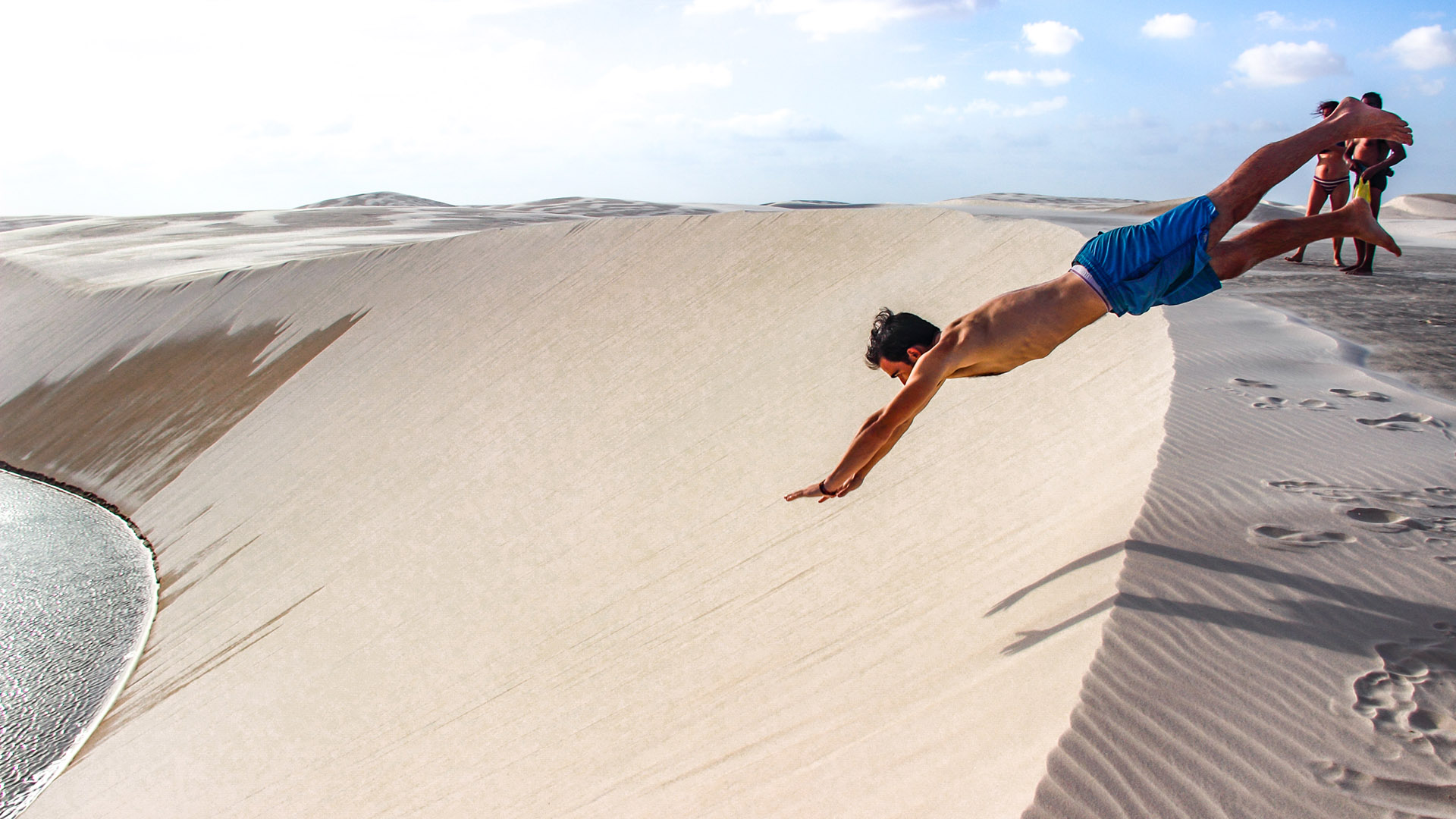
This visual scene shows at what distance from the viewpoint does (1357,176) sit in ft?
24.6

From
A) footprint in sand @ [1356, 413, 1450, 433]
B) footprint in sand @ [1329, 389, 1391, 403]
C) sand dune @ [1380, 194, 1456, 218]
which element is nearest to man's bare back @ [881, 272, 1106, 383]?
footprint in sand @ [1356, 413, 1450, 433]

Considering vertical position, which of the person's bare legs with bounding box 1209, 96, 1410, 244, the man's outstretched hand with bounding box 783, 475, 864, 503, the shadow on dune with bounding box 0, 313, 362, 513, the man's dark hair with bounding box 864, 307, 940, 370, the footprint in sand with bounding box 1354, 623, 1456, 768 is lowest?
the shadow on dune with bounding box 0, 313, 362, 513

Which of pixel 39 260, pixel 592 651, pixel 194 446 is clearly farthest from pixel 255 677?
pixel 39 260

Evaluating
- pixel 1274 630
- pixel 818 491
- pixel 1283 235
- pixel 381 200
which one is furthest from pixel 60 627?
pixel 381 200

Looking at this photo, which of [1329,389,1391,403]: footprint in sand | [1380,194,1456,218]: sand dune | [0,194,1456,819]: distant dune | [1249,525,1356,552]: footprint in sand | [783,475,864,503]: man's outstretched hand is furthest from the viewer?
[1380,194,1456,218]: sand dune

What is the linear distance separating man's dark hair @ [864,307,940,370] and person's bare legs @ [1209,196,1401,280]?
0.99 m

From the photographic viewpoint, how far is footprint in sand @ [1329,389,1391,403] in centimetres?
419

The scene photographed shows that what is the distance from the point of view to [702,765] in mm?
2988

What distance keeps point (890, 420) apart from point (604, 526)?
417cm

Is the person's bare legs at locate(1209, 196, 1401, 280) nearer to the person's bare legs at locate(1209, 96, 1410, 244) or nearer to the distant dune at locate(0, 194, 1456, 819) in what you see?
the person's bare legs at locate(1209, 96, 1410, 244)

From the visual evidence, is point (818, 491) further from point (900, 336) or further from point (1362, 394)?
point (1362, 394)

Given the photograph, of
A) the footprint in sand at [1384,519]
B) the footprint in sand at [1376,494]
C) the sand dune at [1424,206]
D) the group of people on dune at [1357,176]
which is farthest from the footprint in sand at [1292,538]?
the sand dune at [1424,206]

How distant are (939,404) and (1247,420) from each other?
8.11 feet

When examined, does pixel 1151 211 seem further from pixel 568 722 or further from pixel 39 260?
pixel 39 260
